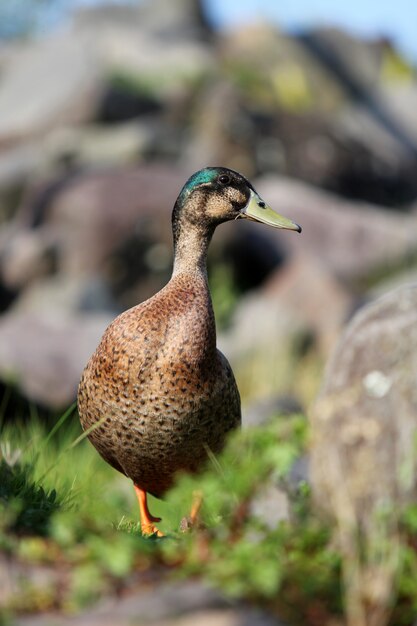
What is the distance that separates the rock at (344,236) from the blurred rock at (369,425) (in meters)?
9.51

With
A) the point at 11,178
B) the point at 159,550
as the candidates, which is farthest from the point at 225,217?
the point at 11,178

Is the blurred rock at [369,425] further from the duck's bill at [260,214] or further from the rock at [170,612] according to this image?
the duck's bill at [260,214]

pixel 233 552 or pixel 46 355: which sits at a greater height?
pixel 233 552

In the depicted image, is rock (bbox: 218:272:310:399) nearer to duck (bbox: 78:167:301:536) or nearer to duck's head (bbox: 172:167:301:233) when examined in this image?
duck's head (bbox: 172:167:301:233)

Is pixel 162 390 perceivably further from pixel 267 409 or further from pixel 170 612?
pixel 267 409

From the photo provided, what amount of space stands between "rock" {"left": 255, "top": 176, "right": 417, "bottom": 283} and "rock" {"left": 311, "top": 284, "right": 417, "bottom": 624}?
9527mm

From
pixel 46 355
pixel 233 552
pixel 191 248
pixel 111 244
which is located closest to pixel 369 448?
pixel 233 552

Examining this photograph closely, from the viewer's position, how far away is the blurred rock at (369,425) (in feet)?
9.38

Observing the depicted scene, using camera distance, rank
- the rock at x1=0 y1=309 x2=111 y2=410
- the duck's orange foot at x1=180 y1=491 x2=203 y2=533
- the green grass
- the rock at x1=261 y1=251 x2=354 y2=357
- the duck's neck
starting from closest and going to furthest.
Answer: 1. the green grass
2. the duck's orange foot at x1=180 y1=491 x2=203 y2=533
3. the duck's neck
4. the rock at x1=0 y1=309 x2=111 y2=410
5. the rock at x1=261 y1=251 x2=354 y2=357

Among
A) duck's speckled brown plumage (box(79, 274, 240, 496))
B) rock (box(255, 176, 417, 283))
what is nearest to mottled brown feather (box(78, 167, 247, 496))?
duck's speckled brown plumage (box(79, 274, 240, 496))

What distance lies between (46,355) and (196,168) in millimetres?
7174

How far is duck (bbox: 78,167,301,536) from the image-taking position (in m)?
3.99

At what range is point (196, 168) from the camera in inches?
571

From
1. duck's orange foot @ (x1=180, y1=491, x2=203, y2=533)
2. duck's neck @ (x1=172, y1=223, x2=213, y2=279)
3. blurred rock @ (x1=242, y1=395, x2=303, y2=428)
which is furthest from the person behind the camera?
blurred rock @ (x1=242, y1=395, x2=303, y2=428)
